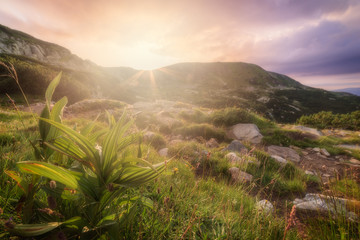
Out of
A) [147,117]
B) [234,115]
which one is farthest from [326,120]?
[147,117]

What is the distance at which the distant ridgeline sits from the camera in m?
17.8

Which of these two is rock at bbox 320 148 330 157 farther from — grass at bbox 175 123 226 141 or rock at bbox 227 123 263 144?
grass at bbox 175 123 226 141

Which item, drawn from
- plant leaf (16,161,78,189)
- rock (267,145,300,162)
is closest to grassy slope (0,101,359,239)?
plant leaf (16,161,78,189)

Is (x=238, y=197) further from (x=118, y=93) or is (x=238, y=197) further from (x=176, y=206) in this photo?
(x=118, y=93)

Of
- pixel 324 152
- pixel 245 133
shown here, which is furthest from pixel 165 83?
pixel 324 152

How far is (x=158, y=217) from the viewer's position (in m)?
1.57

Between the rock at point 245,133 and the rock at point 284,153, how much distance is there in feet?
4.05

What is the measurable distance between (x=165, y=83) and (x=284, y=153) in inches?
4031

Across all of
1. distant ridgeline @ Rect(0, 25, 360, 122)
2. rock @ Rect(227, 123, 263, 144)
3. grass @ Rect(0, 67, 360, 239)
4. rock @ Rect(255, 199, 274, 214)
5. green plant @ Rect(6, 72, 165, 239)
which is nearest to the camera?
green plant @ Rect(6, 72, 165, 239)

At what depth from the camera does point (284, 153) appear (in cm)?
856

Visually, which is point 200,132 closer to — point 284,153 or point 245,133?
point 245,133

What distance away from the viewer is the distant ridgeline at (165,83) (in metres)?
17.8

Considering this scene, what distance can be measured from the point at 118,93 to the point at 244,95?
68169mm

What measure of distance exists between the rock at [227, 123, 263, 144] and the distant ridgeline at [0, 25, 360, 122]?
291cm
